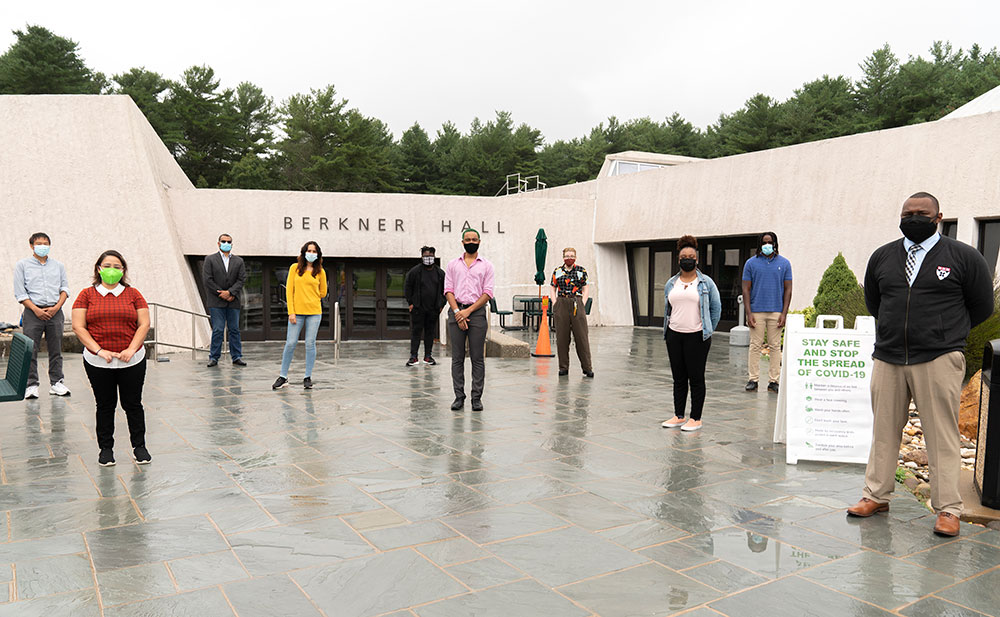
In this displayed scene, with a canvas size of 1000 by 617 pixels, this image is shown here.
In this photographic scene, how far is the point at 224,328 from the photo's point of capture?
1117 centimetres

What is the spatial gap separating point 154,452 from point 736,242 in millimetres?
15391

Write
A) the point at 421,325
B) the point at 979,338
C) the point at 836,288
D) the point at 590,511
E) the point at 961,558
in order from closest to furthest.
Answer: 1. the point at 961,558
2. the point at 590,511
3. the point at 979,338
4. the point at 421,325
5. the point at 836,288

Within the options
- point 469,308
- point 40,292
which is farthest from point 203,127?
point 469,308

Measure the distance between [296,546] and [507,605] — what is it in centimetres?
131

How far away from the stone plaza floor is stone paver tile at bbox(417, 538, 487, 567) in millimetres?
16

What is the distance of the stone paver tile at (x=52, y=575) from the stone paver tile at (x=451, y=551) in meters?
1.58

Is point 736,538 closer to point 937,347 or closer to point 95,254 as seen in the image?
point 937,347

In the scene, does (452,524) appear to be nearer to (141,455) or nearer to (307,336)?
(141,455)

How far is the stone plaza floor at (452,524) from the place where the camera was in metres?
3.32

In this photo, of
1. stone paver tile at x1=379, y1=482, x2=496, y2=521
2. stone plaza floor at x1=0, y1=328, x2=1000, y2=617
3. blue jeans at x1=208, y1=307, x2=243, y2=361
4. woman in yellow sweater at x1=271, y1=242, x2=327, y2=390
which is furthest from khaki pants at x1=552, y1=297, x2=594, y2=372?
stone paver tile at x1=379, y1=482, x2=496, y2=521

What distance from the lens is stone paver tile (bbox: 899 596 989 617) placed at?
10.4 ft

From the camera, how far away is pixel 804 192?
51.4 ft

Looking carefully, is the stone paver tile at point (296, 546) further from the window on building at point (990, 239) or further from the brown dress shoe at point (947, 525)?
the window on building at point (990, 239)

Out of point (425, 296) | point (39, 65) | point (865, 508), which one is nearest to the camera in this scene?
point (865, 508)
